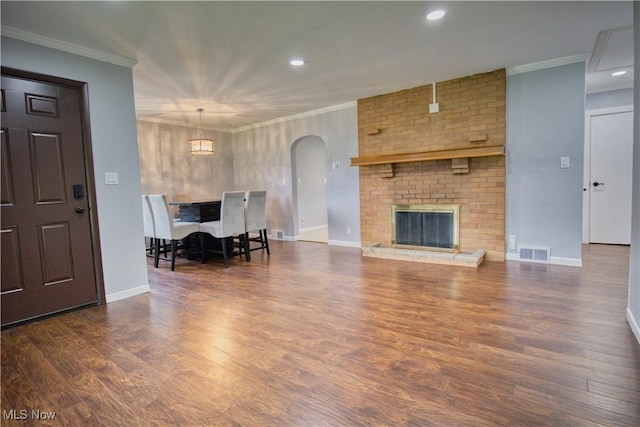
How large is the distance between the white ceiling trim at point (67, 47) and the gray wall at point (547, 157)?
416 cm

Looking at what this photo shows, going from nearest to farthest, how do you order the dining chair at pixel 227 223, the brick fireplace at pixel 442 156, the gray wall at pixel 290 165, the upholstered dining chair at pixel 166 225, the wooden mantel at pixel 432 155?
the wooden mantel at pixel 432 155, the brick fireplace at pixel 442 156, the upholstered dining chair at pixel 166 225, the dining chair at pixel 227 223, the gray wall at pixel 290 165

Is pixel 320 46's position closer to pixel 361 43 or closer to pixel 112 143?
pixel 361 43

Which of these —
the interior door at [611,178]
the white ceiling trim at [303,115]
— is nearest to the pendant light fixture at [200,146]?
the white ceiling trim at [303,115]

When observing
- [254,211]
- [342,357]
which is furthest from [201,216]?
[342,357]

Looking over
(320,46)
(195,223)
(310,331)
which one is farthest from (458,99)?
(195,223)

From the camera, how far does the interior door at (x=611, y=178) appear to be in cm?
485

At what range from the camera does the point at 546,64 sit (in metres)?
3.74

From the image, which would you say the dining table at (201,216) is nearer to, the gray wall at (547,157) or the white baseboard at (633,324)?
the gray wall at (547,157)

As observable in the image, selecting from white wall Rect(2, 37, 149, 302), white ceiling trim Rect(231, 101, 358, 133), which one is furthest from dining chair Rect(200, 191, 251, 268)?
white ceiling trim Rect(231, 101, 358, 133)

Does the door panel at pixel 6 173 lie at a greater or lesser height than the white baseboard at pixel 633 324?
greater

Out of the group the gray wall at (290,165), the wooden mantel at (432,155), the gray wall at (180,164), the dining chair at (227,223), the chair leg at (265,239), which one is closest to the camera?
the wooden mantel at (432,155)

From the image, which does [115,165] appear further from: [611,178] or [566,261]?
[611,178]

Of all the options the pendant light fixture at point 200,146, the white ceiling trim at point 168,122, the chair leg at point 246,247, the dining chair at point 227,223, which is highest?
the white ceiling trim at point 168,122

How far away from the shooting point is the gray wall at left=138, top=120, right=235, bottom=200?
5.84 metres
